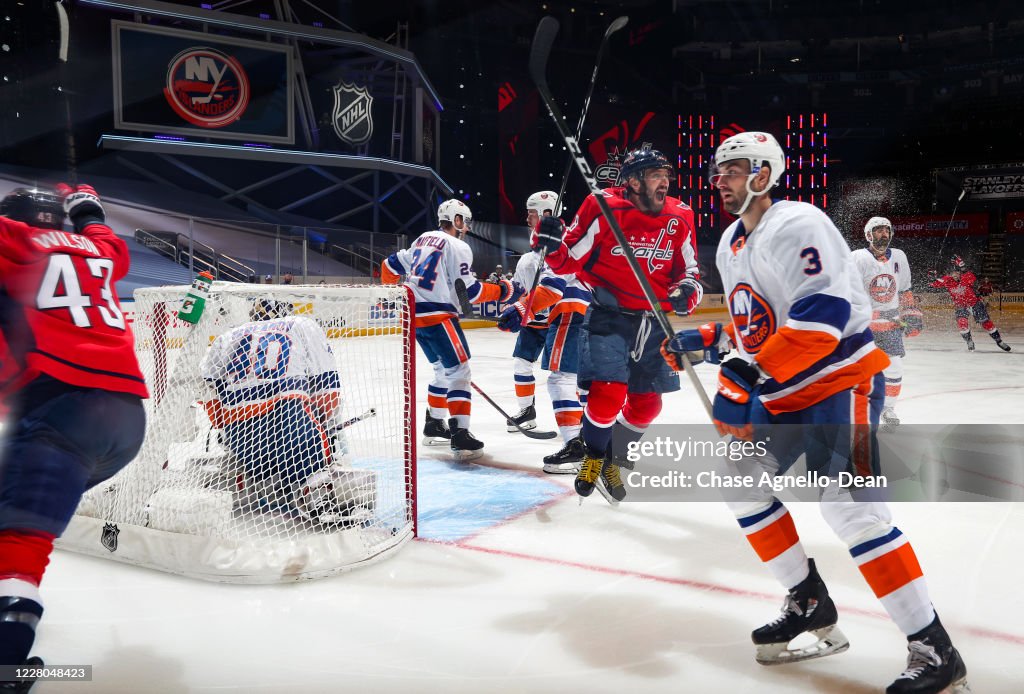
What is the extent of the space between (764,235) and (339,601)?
146 centimetres

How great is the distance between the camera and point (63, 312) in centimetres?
163

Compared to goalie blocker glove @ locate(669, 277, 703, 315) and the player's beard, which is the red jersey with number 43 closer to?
the player's beard

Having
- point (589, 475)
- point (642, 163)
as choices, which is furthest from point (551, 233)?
point (589, 475)

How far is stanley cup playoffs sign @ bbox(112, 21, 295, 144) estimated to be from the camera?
14.4 m

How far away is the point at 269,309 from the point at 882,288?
3782 mm

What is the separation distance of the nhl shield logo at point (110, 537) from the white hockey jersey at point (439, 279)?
1976 mm

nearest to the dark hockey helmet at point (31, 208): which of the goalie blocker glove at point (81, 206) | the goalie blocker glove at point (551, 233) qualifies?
the goalie blocker glove at point (81, 206)

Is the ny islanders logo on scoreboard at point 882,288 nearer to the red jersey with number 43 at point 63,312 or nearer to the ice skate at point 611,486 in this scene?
the ice skate at point 611,486

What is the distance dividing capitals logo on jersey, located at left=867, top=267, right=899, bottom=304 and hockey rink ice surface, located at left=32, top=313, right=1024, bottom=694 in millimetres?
2033

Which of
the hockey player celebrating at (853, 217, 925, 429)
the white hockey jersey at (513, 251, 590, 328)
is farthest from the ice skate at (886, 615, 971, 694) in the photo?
the hockey player celebrating at (853, 217, 925, 429)

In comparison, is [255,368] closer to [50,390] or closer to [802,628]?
[50,390]

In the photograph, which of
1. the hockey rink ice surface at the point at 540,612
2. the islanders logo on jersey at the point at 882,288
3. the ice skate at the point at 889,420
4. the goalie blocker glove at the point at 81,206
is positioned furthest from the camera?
the islanders logo on jersey at the point at 882,288

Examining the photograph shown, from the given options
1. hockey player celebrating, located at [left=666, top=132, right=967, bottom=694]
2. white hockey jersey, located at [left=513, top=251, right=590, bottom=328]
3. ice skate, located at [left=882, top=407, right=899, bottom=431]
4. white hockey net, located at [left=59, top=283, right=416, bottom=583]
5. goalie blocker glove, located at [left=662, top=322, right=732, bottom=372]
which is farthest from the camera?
ice skate, located at [left=882, top=407, right=899, bottom=431]

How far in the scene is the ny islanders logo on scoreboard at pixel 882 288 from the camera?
487cm
